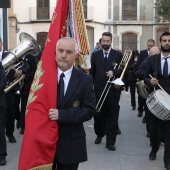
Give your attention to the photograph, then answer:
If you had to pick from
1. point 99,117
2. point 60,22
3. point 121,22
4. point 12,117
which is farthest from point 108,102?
point 121,22

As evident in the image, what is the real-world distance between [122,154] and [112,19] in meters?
30.1

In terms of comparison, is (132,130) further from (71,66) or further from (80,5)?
(71,66)

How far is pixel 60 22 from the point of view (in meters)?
4.13

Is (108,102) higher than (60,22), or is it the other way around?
(60,22)

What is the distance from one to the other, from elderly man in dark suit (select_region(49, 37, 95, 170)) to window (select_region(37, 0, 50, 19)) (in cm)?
3324

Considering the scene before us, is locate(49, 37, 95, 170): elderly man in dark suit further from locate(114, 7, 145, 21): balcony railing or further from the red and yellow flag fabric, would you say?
locate(114, 7, 145, 21): balcony railing

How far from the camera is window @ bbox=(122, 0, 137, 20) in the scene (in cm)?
3622

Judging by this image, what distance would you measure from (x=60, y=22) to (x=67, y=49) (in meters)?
0.58

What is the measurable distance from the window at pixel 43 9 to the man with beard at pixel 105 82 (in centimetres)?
2985

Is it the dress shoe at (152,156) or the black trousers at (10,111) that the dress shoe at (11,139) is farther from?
the dress shoe at (152,156)

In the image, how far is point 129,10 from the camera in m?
36.2

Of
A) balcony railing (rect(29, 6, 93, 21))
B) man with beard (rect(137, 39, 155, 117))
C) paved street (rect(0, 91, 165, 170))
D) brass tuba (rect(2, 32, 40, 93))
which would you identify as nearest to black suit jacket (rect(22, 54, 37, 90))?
brass tuba (rect(2, 32, 40, 93))

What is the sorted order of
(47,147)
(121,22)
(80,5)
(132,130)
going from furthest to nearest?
(121,22)
(132,130)
(80,5)
(47,147)

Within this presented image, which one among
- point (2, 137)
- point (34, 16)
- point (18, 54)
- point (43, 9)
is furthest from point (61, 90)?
point (43, 9)
